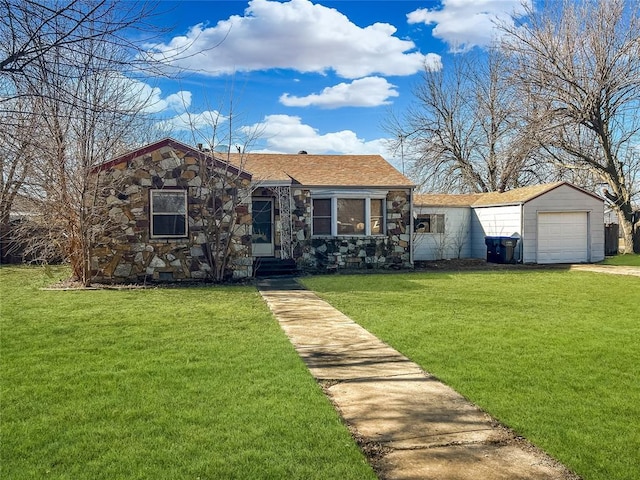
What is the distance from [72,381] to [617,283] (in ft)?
40.5

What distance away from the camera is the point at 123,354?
586cm

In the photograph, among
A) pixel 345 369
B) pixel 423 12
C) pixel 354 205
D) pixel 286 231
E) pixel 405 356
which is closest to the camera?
pixel 345 369

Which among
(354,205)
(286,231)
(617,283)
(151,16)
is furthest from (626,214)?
(151,16)

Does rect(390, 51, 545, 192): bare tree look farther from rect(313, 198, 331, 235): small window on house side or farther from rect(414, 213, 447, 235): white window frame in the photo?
rect(313, 198, 331, 235): small window on house side

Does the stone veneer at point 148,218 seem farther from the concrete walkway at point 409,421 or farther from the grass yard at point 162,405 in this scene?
the concrete walkway at point 409,421

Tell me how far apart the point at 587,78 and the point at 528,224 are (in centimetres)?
650

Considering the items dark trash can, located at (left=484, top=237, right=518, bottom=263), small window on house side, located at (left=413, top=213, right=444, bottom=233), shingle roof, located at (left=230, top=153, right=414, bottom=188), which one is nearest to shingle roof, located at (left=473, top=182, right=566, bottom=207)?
dark trash can, located at (left=484, top=237, right=518, bottom=263)

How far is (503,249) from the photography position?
18.4m

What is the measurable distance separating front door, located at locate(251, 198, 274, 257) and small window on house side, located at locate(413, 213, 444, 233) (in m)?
5.93

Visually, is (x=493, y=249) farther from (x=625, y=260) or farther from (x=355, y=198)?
(x=355, y=198)

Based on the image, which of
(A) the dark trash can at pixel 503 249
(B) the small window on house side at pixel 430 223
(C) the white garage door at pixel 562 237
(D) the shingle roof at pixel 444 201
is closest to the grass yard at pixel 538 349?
(A) the dark trash can at pixel 503 249

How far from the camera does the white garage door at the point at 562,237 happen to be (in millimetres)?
18656

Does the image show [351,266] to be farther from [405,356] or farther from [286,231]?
[405,356]

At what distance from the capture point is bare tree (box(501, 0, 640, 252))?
19828 millimetres
